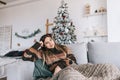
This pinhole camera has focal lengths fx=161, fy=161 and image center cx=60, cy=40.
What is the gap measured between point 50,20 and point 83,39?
3.82ft

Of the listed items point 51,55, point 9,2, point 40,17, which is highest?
point 9,2

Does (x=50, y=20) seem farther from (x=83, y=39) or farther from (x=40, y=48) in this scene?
(x=40, y=48)

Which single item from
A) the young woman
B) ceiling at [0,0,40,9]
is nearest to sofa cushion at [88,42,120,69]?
the young woman

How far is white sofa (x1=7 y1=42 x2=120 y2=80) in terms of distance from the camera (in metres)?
1.75

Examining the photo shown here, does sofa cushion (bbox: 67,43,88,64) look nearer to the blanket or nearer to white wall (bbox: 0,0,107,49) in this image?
the blanket

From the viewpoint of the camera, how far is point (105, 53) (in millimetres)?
1962

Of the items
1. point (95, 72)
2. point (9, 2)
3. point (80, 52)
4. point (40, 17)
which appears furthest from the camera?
point (9, 2)

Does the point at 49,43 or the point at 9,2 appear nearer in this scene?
the point at 49,43

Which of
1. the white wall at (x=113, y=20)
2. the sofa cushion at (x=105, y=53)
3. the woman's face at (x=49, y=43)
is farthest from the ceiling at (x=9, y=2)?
the sofa cushion at (x=105, y=53)

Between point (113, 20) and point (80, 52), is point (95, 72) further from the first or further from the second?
point (113, 20)

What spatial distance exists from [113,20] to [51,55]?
2127 millimetres

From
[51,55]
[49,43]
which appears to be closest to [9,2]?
[49,43]

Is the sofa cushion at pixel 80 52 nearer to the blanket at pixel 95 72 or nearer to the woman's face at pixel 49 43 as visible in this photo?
the woman's face at pixel 49 43

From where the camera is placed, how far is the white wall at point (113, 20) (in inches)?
135
